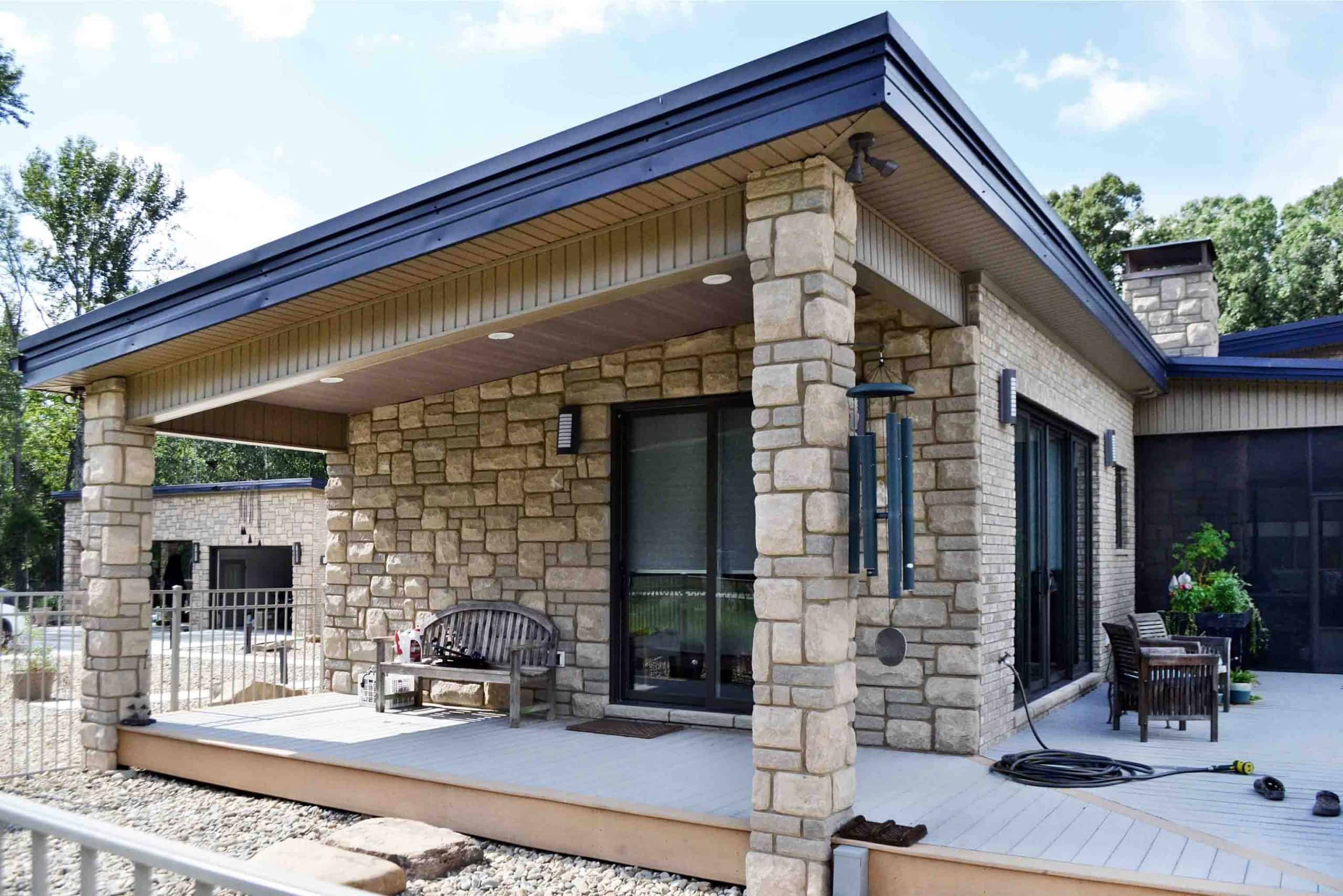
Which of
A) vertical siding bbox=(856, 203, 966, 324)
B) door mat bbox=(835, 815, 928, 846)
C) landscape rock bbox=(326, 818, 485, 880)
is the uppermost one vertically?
vertical siding bbox=(856, 203, 966, 324)

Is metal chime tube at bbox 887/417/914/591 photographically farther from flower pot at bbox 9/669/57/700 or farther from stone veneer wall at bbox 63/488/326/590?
stone veneer wall at bbox 63/488/326/590

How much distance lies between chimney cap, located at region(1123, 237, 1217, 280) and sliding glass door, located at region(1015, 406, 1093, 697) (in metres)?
3.74

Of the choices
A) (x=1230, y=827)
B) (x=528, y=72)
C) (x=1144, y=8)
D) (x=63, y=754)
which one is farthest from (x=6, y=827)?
(x=1144, y=8)

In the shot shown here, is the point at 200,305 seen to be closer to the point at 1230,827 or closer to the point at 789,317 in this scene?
the point at 789,317

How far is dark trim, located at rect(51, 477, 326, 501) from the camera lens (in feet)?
57.1

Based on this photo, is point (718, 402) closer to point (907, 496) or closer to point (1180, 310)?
point (907, 496)

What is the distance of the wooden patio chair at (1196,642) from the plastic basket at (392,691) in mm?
5509

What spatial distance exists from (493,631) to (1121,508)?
6601mm

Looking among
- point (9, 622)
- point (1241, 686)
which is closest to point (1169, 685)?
point (1241, 686)

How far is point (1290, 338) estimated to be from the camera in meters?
11.9

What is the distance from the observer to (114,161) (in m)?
27.1

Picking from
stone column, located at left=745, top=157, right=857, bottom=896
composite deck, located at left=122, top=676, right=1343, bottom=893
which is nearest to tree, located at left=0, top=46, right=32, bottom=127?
composite deck, located at left=122, top=676, right=1343, bottom=893

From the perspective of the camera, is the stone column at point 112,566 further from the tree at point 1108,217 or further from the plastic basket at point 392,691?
the tree at point 1108,217

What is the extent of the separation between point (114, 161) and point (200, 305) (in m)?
24.5
